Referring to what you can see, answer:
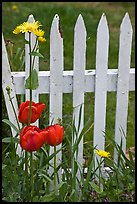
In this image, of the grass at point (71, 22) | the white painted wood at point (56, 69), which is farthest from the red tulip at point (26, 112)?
the grass at point (71, 22)

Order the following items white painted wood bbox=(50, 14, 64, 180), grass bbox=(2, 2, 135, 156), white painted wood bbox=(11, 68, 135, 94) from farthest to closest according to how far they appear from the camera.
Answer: grass bbox=(2, 2, 135, 156), white painted wood bbox=(11, 68, 135, 94), white painted wood bbox=(50, 14, 64, 180)

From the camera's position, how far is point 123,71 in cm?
309

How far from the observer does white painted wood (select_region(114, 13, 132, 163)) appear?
3.00 metres

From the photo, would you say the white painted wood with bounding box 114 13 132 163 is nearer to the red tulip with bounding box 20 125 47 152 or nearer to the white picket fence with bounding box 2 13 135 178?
the white picket fence with bounding box 2 13 135 178

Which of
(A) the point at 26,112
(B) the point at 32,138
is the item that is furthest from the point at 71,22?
(B) the point at 32,138

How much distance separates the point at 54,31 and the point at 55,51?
11 centimetres

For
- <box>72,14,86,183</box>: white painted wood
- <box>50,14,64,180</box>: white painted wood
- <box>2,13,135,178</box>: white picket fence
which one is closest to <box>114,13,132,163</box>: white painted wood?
<box>2,13,135,178</box>: white picket fence

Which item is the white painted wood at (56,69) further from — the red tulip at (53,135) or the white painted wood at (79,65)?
the red tulip at (53,135)

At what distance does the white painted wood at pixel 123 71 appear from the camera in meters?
3.00

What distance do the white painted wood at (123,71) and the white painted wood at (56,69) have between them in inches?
12.5

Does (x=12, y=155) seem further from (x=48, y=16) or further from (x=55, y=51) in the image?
(x=48, y=16)

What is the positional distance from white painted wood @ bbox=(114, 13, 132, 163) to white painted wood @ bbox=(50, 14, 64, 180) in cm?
32

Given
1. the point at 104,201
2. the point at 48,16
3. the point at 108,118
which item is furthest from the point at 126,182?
the point at 48,16

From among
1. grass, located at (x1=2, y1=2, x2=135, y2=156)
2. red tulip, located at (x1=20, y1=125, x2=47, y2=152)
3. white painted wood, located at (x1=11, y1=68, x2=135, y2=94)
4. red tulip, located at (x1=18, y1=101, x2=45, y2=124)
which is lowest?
red tulip, located at (x1=20, y1=125, x2=47, y2=152)
